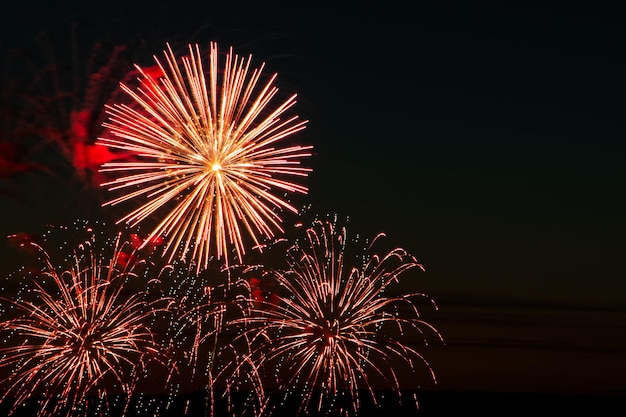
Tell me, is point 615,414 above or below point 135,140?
above

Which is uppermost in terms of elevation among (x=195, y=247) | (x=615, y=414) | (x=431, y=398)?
(x=431, y=398)

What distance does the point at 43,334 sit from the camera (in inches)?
1217

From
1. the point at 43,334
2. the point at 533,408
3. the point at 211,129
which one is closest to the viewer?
the point at 211,129

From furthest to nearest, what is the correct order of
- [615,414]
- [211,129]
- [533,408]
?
[533,408], [615,414], [211,129]

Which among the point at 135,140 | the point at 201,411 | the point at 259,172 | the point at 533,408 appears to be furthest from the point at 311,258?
the point at 533,408

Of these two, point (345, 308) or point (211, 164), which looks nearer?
point (211, 164)

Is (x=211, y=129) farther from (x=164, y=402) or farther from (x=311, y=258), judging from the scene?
(x=164, y=402)

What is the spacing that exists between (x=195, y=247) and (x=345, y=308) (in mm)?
6614

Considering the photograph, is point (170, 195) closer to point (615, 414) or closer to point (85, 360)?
point (85, 360)

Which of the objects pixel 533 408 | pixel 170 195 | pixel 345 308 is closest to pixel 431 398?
pixel 533 408

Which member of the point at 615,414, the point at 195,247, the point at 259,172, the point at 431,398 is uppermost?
the point at 431,398

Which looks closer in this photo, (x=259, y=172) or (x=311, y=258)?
(x=259, y=172)

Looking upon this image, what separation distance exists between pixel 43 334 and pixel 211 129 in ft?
31.4

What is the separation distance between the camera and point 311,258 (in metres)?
31.0
